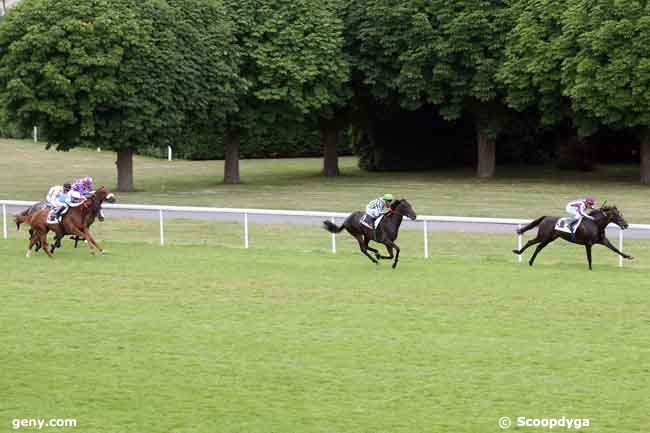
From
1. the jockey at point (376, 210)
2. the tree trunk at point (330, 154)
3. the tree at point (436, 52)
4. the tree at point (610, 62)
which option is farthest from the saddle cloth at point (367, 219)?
the tree trunk at point (330, 154)

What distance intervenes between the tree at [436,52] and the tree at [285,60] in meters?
1.46

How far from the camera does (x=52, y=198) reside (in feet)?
67.9

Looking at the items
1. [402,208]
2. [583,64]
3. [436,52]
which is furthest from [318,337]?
[436,52]

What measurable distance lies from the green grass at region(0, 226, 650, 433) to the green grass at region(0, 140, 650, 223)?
13.6 meters

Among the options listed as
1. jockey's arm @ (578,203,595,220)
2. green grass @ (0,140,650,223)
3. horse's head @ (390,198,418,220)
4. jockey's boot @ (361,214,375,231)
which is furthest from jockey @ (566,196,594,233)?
green grass @ (0,140,650,223)

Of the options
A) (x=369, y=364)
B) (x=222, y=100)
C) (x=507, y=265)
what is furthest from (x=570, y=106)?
(x=369, y=364)

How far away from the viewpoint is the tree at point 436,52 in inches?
1683

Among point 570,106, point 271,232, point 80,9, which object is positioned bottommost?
point 271,232

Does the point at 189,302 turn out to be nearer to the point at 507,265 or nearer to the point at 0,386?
the point at 0,386

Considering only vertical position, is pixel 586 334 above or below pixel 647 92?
below

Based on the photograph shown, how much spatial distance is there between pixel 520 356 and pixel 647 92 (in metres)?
27.5

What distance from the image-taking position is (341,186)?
140 feet

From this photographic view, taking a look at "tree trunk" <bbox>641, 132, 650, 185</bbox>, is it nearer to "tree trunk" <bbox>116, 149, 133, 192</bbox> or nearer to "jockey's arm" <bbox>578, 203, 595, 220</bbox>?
"tree trunk" <bbox>116, 149, 133, 192</bbox>

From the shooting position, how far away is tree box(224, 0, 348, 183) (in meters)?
42.5
